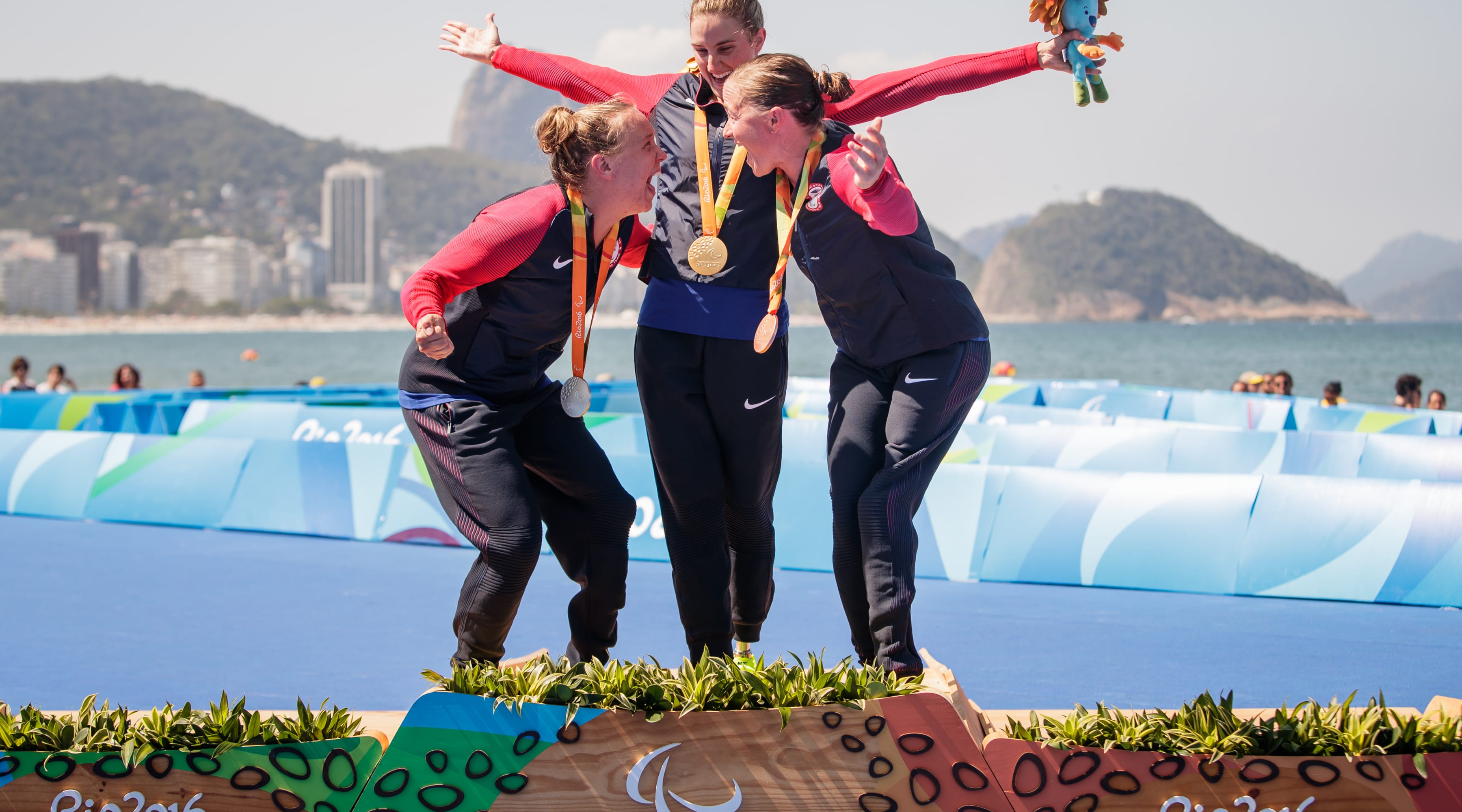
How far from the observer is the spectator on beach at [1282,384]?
50.5 feet

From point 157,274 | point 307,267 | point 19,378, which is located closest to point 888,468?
point 19,378

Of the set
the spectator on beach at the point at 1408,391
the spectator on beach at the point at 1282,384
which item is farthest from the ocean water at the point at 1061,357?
the spectator on beach at the point at 1408,391

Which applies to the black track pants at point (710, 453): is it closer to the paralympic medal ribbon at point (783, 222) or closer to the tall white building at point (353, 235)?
the paralympic medal ribbon at point (783, 222)

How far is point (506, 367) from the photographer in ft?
10.1

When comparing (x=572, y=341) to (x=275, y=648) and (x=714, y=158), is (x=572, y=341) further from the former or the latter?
(x=275, y=648)

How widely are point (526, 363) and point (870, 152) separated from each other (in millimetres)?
1112

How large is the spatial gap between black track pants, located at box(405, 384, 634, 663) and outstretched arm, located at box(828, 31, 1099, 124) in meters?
1.19

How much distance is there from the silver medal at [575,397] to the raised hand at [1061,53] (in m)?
1.49

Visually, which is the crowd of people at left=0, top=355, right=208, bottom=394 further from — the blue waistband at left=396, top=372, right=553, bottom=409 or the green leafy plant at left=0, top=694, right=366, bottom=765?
the green leafy plant at left=0, top=694, right=366, bottom=765

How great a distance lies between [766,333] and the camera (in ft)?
9.61

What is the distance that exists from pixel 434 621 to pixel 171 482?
4.22m

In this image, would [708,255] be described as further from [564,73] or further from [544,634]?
[544,634]

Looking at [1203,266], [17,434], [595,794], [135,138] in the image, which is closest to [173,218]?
[135,138]

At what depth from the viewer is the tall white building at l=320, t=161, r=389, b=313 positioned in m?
142
